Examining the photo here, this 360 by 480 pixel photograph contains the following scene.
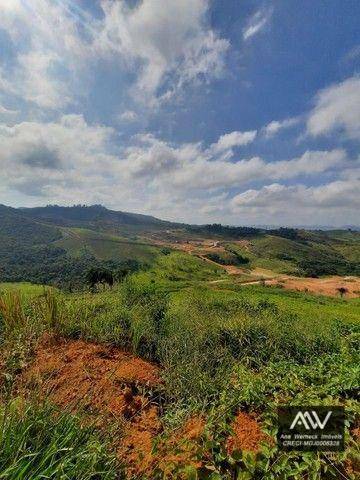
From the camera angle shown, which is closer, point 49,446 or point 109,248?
point 49,446

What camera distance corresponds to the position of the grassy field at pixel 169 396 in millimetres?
3023

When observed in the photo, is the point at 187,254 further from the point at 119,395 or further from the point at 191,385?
the point at 119,395

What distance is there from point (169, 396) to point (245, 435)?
1534 millimetres

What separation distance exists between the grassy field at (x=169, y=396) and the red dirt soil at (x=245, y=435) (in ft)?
0.06

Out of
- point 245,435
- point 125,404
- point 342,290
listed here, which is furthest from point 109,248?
point 245,435

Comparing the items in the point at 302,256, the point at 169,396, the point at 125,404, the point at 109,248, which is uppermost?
the point at 125,404

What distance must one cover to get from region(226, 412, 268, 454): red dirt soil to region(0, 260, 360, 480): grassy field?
18 millimetres

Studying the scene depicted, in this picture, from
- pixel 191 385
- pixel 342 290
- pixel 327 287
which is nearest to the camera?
pixel 191 385

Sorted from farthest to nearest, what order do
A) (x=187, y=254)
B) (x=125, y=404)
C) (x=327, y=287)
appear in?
(x=187, y=254), (x=327, y=287), (x=125, y=404)

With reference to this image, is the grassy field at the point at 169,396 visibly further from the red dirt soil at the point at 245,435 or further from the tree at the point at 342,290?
the tree at the point at 342,290

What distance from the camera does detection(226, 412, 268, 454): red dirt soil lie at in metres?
3.76

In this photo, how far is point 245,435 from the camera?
398 cm

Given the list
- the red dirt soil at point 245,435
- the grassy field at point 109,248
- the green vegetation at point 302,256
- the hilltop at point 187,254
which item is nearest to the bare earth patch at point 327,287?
the hilltop at point 187,254

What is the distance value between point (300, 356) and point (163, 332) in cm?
327
